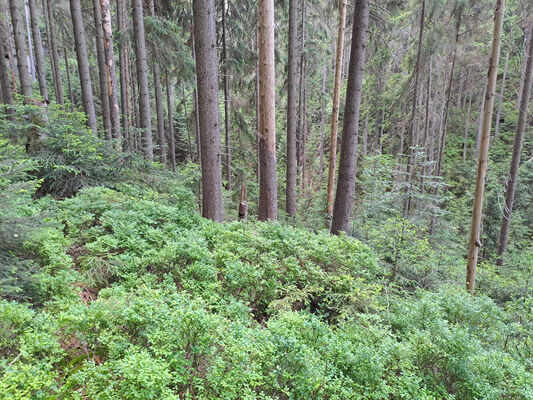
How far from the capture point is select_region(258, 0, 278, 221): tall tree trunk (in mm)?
7062

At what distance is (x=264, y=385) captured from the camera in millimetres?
2439

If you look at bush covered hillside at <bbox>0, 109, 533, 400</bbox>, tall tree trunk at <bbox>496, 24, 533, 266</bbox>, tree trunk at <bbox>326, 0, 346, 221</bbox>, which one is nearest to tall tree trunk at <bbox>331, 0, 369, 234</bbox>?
bush covered hillside at <bbox>0, 109, 533, 400</bbox>

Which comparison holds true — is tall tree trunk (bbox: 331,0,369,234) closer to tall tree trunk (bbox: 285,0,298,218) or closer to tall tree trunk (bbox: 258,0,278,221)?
tall tree trunk (bbox: 258,0,278,221)

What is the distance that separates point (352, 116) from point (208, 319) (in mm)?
5855

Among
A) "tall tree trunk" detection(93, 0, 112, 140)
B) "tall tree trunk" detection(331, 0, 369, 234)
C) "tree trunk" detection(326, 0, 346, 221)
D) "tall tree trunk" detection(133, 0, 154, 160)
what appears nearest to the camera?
"tall tree trunk" detection(331, 0, 369, 234)

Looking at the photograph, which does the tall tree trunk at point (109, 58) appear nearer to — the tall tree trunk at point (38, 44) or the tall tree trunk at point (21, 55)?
the tall tree trunk at point (21, 55)

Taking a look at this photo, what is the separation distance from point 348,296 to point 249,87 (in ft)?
41.8

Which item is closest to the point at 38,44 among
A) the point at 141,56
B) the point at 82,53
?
the point at 82,53

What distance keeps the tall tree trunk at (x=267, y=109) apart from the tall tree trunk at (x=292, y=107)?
7.74 ft

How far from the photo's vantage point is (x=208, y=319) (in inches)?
102

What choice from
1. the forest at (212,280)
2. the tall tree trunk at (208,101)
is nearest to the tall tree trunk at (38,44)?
the forest at (212,280)

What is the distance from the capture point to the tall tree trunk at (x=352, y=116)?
6508mm

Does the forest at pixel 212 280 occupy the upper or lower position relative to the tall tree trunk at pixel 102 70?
lower

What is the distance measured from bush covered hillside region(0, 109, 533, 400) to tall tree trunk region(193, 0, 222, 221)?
3.37 feet
